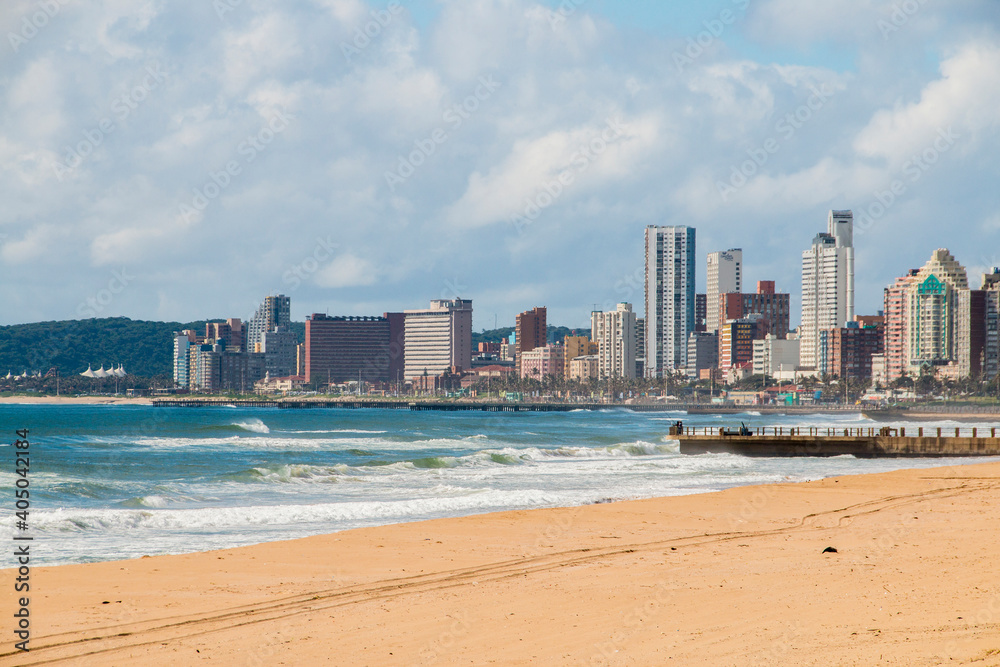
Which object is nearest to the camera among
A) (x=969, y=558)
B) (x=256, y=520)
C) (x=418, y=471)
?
(x=969, y=558)

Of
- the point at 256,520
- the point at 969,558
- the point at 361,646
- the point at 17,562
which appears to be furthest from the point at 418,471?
the point at 361,646

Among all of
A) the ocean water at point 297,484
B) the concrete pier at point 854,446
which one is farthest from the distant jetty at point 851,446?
the ocean water at point 297,484

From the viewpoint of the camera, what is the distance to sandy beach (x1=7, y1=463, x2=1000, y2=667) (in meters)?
9.82

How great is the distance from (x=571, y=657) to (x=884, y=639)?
121 inches

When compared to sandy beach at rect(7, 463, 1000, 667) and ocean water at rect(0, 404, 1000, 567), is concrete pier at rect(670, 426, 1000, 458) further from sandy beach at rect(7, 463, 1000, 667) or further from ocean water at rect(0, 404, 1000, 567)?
sandy beach at rect(7, 463, 1000, 667)

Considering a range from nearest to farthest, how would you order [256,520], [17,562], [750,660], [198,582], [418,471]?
[750,660]
[198,582]
[17,562]
[256,520]
[418,471]

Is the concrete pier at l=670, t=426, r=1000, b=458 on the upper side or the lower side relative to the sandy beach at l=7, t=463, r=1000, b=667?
lower

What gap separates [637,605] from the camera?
12.0 m

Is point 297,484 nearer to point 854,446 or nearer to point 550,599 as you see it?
point 550,599

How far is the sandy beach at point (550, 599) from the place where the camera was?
9.82m

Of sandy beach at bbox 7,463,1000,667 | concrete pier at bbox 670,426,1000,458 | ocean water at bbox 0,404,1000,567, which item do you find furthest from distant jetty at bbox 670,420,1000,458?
sandy beach at bbox 7,463,1000,667

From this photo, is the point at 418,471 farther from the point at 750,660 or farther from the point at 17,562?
the point at 750,660

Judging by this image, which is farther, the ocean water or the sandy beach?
the ocean water

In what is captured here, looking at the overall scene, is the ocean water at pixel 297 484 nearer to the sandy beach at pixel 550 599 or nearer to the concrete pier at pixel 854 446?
the concrete pier at pixel 854 446
